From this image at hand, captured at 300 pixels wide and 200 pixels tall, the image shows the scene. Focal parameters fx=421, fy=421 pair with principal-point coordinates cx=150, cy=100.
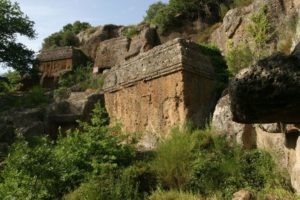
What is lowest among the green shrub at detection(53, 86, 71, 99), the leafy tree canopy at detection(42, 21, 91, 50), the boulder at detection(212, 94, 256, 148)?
the boulder at detection(212, 94, 256, 148)

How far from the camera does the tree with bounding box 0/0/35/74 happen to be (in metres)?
21.3

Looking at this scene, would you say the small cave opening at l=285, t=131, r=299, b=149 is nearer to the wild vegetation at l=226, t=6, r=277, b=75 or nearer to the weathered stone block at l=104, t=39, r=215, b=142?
the weathered stone block at l=104, t=39, r=215, b=142

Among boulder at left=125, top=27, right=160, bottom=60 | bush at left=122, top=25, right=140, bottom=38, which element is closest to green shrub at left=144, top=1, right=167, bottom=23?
bush at left=122, top=25, right=140, bottom=38

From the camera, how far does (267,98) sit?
207 cm

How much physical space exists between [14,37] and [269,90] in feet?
73.5

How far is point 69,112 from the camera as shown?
14.0 meters

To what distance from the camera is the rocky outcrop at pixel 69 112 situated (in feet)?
44.8

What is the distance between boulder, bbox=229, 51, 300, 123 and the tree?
66.9ft

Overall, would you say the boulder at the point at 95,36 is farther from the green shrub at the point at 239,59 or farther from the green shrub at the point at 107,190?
the green shrub at the point at 107,190

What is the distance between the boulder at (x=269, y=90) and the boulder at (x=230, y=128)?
21.2ft

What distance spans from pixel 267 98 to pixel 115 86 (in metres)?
10.5

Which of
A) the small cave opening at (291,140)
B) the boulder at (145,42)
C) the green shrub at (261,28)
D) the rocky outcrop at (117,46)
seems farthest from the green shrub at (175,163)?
the boulder at (145,42)

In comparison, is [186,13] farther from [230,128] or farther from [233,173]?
[233,173]

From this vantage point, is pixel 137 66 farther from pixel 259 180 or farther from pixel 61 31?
pixel 61 31
